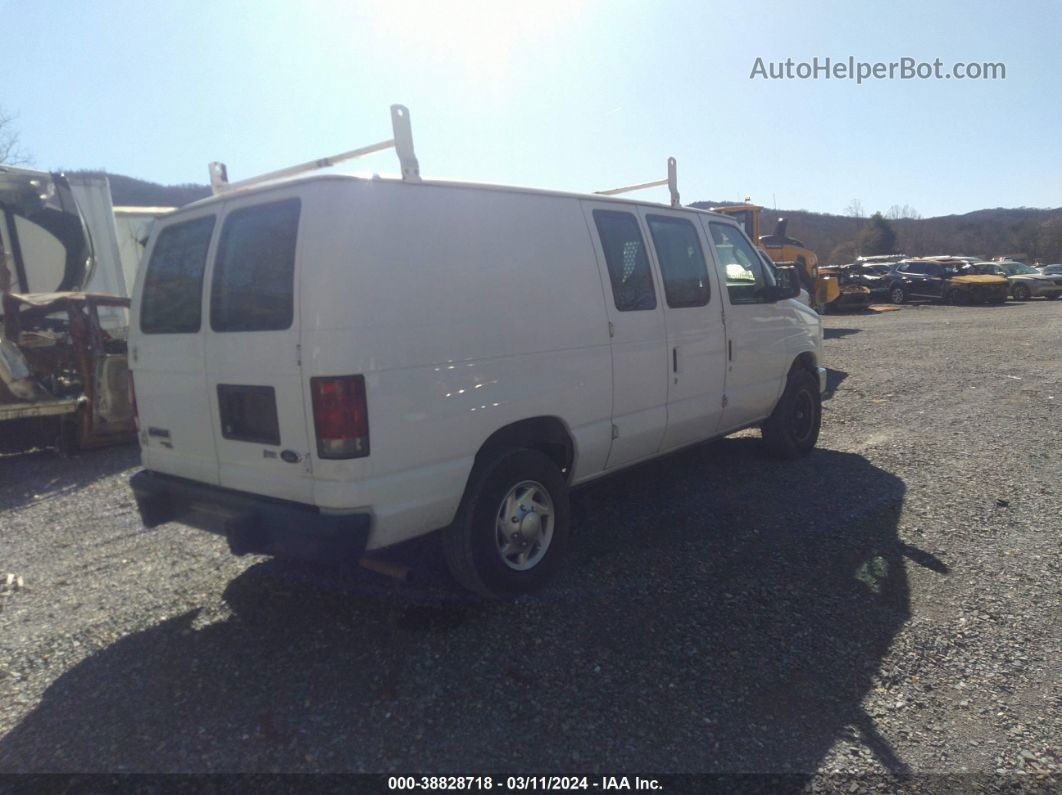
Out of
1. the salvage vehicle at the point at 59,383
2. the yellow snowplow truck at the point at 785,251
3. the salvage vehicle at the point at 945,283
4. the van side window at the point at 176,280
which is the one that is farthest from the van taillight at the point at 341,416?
the salvage vehicle at the point at 945,283

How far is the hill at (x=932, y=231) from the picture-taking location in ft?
120

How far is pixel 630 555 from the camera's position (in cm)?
458

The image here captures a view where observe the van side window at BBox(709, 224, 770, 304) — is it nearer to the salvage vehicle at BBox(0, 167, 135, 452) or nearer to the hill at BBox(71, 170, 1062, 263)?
the salvage vehicle at BBox(0, 167, 135, 452)

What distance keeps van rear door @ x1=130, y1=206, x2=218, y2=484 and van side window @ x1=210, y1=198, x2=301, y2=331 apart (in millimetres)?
164

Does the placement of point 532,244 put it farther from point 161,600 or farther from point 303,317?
point 161,600

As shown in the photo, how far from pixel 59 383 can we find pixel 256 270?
5884 millimetres

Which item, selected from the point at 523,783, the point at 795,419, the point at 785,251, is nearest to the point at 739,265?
the point at 795,419

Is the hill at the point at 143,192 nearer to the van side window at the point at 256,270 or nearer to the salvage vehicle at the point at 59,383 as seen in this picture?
the salvage vehicle at the point at 59,383

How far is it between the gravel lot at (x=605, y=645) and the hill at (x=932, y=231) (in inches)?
1260

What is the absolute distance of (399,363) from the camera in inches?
130

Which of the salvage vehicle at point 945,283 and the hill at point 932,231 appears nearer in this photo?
the salvage vehicle at point 945,283

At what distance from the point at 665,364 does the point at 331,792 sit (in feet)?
10.6

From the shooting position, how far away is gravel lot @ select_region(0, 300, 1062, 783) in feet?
9.23

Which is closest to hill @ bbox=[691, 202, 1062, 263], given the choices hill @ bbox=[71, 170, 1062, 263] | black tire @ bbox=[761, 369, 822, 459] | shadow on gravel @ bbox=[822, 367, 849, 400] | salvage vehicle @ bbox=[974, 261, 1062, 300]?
hill @ bbox=[71, 170, 1062, 263]
